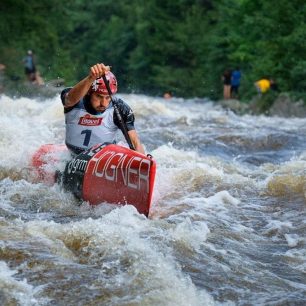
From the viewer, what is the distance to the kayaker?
23.0 feet

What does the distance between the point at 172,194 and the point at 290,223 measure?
4.67 feet

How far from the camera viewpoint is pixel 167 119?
53.2 feet

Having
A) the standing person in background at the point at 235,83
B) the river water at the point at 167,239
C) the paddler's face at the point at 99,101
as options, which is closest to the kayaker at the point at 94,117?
the paddler's face at the point at 99,101

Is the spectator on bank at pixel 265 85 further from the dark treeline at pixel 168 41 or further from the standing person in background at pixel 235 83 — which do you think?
the standing person in background at pixel 235 83

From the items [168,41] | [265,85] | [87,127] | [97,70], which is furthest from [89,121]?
[168,41]

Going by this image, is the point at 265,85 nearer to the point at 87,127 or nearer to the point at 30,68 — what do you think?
the point at 30,68

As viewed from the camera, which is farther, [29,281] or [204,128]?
[204,128]

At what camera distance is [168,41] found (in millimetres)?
39750

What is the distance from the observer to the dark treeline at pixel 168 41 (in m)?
20.3

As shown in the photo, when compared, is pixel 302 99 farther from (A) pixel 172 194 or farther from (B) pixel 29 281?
(B) pixel 29 281

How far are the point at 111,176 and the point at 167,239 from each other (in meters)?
1.16

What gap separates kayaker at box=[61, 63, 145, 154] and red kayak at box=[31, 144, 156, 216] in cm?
30

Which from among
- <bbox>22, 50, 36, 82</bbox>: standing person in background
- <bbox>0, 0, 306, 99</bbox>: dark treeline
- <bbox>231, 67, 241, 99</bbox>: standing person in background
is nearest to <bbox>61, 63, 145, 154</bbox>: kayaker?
<bbox>0, 0, 306, 99</bbox>: dark treeline

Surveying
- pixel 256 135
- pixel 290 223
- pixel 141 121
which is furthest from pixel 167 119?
pixel 290 223
